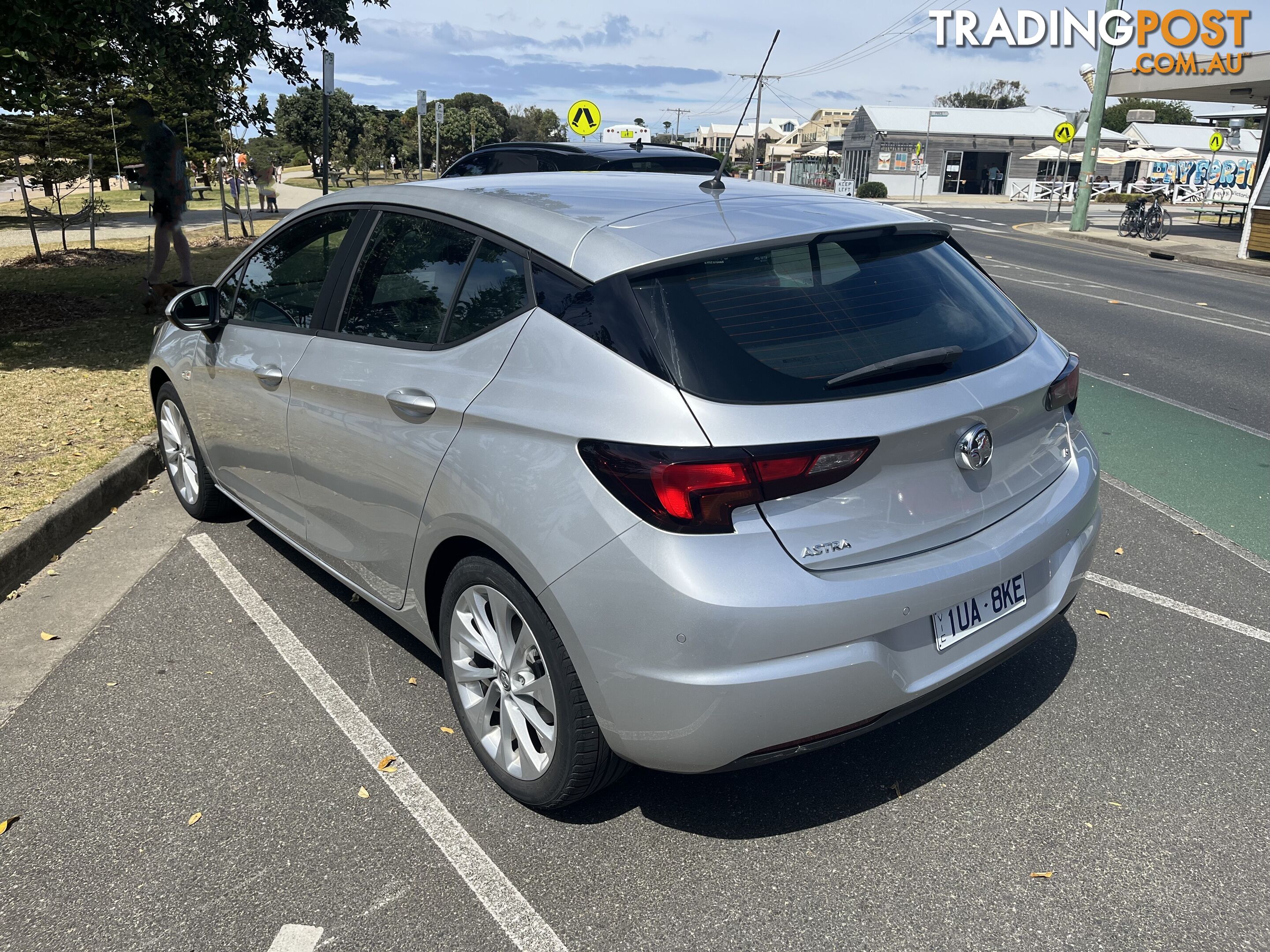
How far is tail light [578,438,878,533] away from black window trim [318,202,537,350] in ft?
2.31

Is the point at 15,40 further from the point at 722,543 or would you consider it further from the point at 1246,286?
the point at 1246,286

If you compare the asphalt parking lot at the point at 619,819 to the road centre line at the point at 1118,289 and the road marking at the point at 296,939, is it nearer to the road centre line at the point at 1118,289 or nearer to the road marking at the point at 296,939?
the road marking at the point at 296,939

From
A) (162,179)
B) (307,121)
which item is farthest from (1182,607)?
(307,121)

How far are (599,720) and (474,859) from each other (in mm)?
567

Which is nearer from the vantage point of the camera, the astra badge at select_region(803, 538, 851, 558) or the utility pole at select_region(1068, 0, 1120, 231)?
the astra badge at select_region(803, 538, 851, 558)

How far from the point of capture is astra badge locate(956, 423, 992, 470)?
2.71 meters

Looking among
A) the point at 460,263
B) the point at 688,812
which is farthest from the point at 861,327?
the point at 688,812

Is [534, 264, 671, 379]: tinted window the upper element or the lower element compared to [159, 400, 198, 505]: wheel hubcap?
upper

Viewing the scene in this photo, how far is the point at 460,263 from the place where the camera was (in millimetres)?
3209

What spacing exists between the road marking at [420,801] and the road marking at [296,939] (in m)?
0.03

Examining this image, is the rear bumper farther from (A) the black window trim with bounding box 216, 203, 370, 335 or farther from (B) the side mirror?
(B) the side mirror

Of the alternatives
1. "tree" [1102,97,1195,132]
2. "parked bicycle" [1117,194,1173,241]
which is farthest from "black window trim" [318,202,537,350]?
"tree" [1102,97,1195,132]

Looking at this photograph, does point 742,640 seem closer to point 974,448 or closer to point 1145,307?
point 974,448

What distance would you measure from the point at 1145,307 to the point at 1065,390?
1203cm
